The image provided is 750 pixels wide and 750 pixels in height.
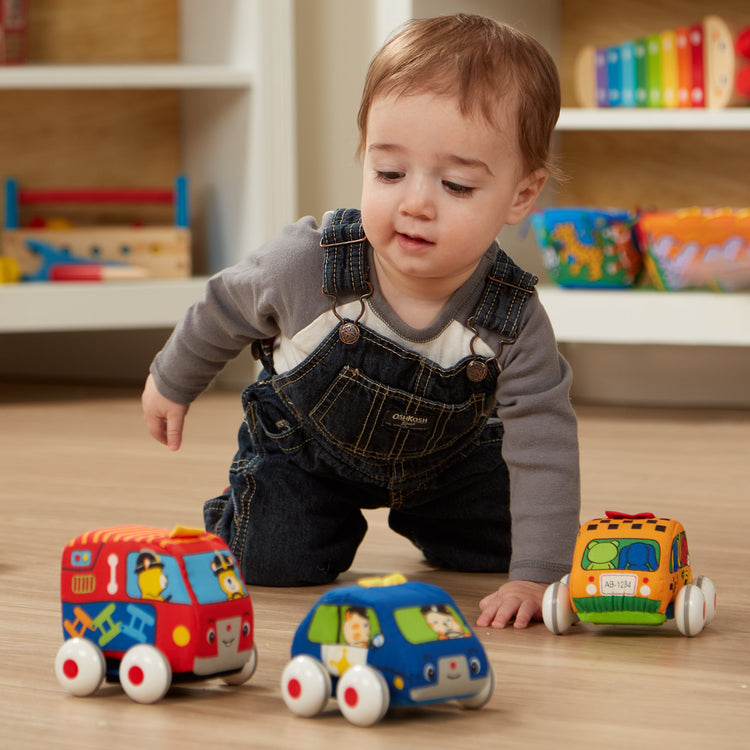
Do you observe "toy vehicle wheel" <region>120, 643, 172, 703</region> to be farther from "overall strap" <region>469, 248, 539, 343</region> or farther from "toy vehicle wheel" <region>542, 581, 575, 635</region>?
"overall strap" <region>469, 248, 539, 343</region>

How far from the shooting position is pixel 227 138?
7.02 feet

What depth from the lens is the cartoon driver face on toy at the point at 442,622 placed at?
63 centimetres

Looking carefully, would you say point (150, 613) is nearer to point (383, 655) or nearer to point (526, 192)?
point (383, 655)

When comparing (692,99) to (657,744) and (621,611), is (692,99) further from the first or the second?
(657,744)

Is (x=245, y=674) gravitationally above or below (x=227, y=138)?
below

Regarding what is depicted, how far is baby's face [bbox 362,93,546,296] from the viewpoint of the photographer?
83 centimetres

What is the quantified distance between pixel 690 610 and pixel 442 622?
0.23 meters

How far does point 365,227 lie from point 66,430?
0.96 m

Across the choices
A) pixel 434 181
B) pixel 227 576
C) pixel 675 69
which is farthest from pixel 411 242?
pixel 675 69

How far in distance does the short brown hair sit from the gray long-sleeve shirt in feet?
0.36

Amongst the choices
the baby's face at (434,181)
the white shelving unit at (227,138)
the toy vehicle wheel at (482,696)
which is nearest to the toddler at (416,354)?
the baby's face at (434,181)

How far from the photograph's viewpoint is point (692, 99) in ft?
6.17

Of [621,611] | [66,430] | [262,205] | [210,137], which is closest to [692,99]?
[262,205]

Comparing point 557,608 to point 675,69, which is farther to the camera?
point 675,69
